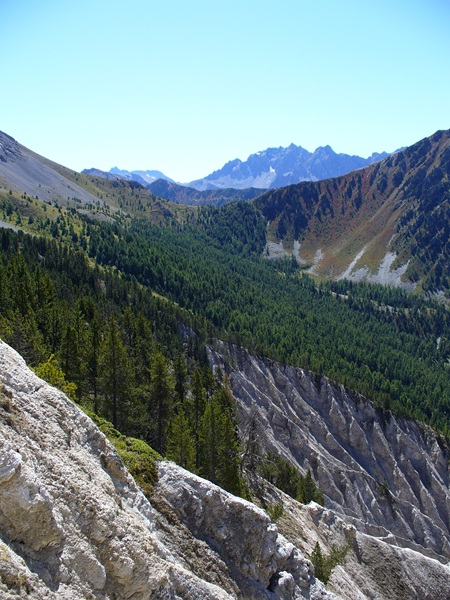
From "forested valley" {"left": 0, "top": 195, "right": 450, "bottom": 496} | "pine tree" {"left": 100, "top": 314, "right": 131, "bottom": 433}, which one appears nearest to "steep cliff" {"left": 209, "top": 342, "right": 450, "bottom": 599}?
"forested valley" {"left": 0, "top": 195, "right": 450, "bottom": 496}

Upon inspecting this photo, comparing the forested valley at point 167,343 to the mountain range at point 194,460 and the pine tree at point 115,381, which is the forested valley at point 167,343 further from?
the mountain range at point 194,460

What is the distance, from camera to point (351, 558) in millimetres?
48406

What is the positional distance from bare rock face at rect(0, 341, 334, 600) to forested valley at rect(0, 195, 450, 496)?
1232 cm

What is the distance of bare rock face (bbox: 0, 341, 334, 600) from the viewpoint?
1517 cm

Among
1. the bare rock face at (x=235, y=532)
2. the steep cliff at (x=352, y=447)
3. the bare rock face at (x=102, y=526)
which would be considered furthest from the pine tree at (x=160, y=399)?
the steep cliff at (x=352, y=447)

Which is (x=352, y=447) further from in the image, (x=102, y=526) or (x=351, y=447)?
(x=102, y=526)

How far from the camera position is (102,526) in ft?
58.7

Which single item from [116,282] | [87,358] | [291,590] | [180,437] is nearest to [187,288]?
[116,282]

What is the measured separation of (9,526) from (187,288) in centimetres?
15860

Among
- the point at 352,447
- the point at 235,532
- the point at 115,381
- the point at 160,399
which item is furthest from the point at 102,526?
the point at 352,447

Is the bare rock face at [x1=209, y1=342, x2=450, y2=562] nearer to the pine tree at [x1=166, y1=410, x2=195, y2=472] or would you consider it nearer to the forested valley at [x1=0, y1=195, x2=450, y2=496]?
the forested valley at [x1=0, y1=195, x2=450, y2=496]

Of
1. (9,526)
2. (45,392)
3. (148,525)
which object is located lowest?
(148,525)

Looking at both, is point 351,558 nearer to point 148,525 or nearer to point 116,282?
point 148,525

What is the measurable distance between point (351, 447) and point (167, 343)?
1986 inches
